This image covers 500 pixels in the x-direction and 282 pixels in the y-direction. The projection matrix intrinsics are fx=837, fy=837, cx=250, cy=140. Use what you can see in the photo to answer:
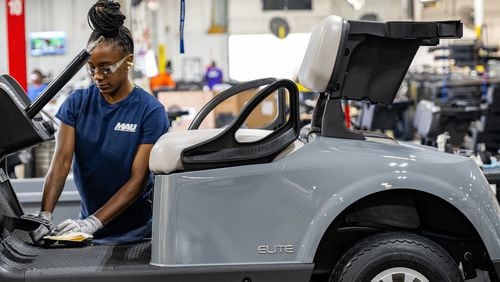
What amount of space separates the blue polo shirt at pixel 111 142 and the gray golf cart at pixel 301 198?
0.22 meters

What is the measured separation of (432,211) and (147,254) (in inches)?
44.5

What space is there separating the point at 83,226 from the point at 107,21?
809 millimetres

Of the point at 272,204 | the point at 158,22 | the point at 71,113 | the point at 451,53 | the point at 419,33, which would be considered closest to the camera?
the point at 272,204

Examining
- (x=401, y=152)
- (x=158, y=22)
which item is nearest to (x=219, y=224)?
(x=401, y=152)

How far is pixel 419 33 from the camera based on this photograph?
316 cm

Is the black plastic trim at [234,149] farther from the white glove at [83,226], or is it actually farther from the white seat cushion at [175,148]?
the white glove at [83,226]

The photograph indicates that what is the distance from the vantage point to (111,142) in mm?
3414

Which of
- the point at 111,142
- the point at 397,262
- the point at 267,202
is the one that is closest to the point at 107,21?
the point at 111,142

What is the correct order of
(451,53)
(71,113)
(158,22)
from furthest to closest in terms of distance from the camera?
(158,22) < (451,53) < (71,113)

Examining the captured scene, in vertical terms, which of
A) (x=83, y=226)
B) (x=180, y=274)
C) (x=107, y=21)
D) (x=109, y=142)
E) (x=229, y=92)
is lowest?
(x=180, y=274)

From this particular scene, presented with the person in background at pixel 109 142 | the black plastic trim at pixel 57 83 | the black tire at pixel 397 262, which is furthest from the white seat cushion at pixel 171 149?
the black tire at pixel 397 262

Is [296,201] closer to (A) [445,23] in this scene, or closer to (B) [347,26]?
(B) [347,26]

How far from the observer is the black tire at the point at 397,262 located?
3.04m

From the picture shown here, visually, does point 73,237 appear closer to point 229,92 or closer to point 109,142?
point 109,142
